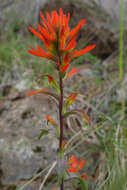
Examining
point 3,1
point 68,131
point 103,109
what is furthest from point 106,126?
point 3,1

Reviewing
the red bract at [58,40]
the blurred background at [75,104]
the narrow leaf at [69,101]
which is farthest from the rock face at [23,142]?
the red bract at [58,40]

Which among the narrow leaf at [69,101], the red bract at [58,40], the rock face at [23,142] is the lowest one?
the rock face at [23,142]

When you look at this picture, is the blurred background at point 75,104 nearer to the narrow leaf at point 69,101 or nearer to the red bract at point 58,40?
the narrow leaf at point 69,101

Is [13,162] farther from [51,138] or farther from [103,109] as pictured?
[103,109]

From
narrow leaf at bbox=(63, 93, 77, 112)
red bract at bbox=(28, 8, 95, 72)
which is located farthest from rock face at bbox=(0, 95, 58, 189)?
red bract at bbox=(28, 8, 95, 72)

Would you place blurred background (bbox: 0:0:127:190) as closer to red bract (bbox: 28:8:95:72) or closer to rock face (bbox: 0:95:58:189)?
rock face (bbox: 0:95:58:189)

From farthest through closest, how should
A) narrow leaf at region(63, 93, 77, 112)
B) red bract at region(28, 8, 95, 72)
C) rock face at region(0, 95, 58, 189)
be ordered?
rock face at region(0, 95, 58, 189), narrow leaf at region(63, 93, 77, 112), red bract at region(28, 8, 95, 72)

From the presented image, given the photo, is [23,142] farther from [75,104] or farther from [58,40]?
[58,40]

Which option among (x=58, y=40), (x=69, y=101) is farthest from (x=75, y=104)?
Result: (x=58, y=40)
